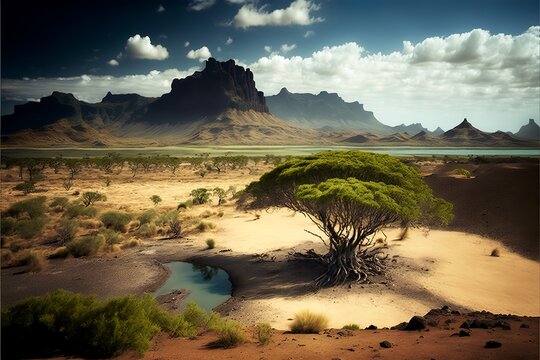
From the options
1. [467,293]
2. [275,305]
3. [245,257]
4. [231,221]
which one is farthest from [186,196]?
[467,293]

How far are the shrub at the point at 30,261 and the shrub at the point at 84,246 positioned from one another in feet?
5.90

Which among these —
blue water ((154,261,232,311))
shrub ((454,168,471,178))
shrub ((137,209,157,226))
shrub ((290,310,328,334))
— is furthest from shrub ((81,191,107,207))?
shrub ((454,168,471,178))

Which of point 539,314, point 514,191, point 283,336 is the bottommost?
point 539,314

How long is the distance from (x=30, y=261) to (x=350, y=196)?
19.8 metres

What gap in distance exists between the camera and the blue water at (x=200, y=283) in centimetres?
1694

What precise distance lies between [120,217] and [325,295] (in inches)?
846

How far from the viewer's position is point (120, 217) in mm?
29688

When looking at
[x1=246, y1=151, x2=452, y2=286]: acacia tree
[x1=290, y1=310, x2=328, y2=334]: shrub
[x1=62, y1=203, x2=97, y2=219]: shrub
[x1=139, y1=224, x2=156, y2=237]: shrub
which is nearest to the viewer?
[x1=290, y1=310, x2=328, y2=334]: shrub

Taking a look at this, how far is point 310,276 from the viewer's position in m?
18.9

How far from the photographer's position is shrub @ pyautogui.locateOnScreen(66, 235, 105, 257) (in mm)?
22656

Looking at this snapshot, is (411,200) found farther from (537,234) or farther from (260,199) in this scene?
(537,234)

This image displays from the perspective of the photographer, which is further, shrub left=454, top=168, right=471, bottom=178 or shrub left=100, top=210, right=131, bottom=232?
shrub left=454, top=168, right=471, bottom=178

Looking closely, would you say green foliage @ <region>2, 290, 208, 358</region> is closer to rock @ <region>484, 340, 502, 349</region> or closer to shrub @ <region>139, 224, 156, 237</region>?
rock @ <region>484, 340, 502, 349</region>

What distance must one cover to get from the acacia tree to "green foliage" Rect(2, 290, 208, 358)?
9.60m
